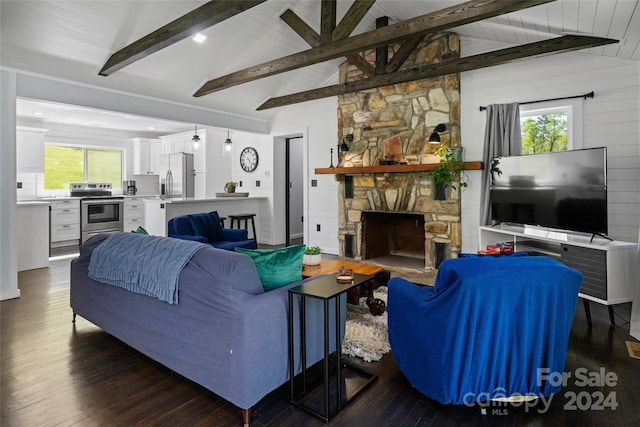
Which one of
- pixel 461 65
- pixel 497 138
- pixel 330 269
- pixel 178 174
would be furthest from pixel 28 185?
pixel 497 138

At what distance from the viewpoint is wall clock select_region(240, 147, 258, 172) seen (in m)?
7.82

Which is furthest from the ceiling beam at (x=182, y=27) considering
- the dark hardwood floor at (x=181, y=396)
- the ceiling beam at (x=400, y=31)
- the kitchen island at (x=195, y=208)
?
the dark hardwood floor at (x=181, y=396)

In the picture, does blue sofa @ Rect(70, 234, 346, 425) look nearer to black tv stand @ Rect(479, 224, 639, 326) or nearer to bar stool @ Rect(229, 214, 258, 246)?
black tv stand @ Rect(479, 224, 639, 326)

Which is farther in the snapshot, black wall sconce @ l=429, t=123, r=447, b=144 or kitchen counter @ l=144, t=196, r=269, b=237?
kitchen counter @ l=144, t=196, r=269, b=237

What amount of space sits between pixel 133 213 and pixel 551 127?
7927 mm

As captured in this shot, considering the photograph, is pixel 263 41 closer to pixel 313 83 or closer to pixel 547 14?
pixel 313 83

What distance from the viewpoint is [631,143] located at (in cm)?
386

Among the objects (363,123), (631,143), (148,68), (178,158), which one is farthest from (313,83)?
(631,143)

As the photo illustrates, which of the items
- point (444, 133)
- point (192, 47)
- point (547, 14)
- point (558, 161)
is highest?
point (192, 47)

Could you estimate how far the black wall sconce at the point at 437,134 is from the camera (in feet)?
16.3

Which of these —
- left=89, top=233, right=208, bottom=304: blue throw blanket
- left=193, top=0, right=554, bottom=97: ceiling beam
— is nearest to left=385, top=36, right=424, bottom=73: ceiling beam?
left=193, top=0, right=554, bottom=97: ceiling beam

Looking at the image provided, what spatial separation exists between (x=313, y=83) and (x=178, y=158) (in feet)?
12.2

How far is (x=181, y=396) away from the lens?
7.02ft

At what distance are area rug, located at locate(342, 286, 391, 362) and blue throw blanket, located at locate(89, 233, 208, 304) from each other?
1372 mm
